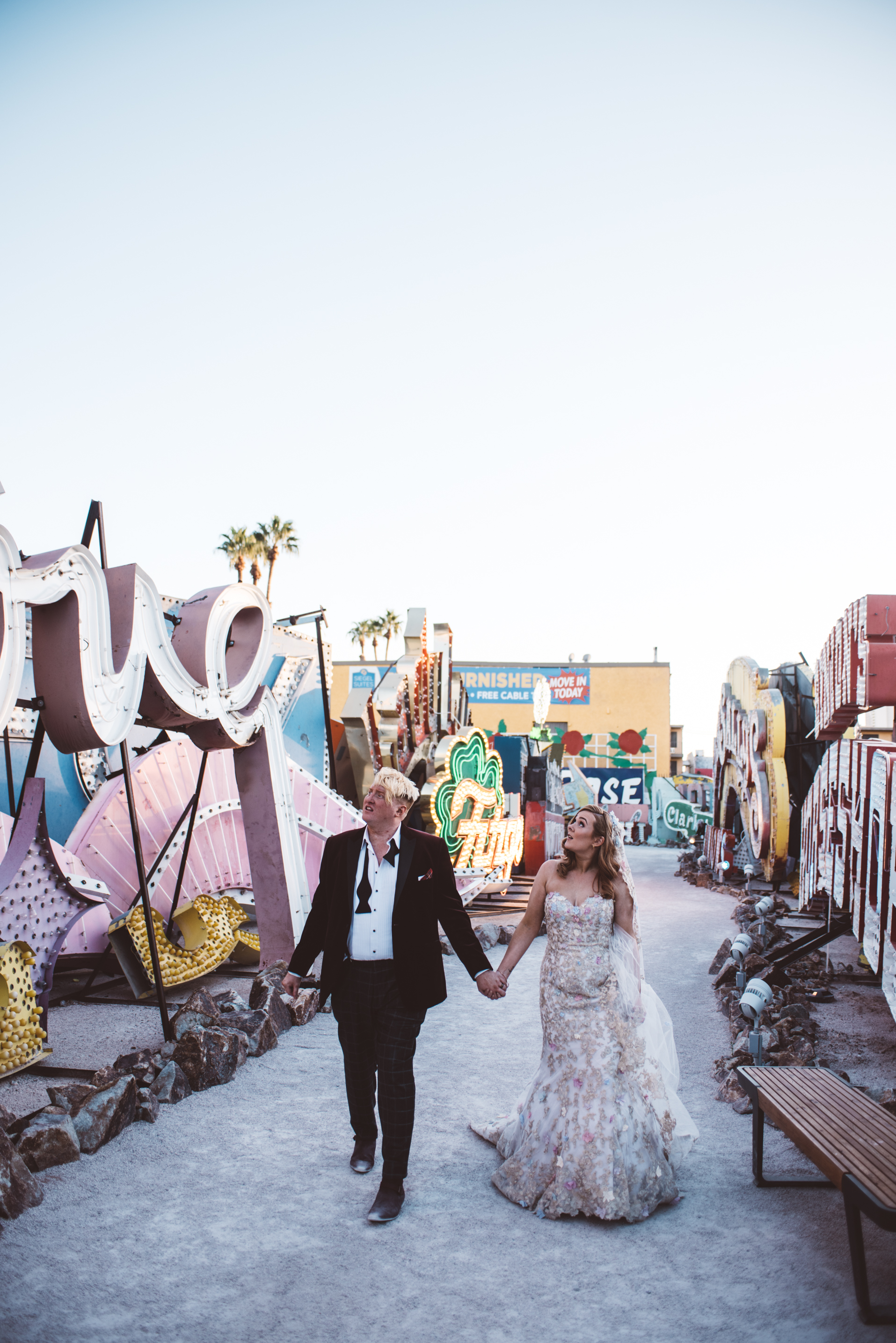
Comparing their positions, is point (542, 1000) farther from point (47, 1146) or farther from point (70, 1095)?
point (70, 1095)

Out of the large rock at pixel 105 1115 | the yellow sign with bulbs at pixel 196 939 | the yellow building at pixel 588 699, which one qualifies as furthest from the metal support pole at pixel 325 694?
the yellow building at pixel 588 699

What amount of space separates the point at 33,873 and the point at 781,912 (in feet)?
31.0

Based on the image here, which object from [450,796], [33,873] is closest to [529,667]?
[450,796]

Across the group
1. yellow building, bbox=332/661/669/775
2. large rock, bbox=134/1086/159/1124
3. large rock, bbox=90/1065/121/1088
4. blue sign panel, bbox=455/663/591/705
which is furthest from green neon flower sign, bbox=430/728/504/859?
blue sign panel, bbox=455/663/591/705

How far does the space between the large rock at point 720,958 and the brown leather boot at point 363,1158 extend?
5563 mm

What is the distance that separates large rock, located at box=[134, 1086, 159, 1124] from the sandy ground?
2.2 inches

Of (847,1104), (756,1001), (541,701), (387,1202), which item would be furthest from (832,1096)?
(541,701)

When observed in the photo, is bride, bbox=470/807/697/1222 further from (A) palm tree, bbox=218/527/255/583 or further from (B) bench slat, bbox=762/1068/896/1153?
(A) palm tree, bbox=218/527/255/583

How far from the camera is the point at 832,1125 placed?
12.1 ft

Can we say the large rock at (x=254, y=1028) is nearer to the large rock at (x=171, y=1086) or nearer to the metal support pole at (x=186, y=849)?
the large rock at (x=171, y=1086)

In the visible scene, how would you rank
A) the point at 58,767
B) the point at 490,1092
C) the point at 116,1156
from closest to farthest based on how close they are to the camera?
the point at 116,1156
the point at 490,1092
the point at 58,767

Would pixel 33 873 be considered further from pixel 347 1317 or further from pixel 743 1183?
pixel 743 1183

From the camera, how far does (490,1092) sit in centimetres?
548

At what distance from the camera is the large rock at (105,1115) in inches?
175
